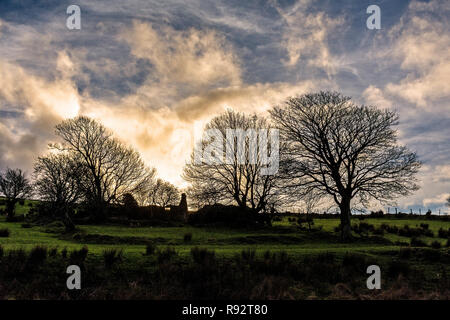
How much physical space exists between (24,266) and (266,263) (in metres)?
8.79

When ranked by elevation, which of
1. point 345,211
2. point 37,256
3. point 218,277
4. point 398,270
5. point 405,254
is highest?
point 345,211

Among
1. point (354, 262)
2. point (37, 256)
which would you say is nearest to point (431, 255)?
point (354, 262)

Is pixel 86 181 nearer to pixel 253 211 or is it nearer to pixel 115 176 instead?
pixel 115 176

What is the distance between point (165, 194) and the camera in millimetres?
64062

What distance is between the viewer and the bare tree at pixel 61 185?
104ft

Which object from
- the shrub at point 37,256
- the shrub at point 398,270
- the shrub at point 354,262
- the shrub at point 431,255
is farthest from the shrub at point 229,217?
the shrub at point 37,256

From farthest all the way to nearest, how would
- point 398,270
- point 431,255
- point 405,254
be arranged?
point 405,254
point 431,255
point 398,270

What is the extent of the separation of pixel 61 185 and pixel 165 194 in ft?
103

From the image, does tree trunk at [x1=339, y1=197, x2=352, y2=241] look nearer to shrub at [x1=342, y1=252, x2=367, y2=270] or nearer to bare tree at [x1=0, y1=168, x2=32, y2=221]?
shrub at [x1=342, y1=252, x2=367, y2=270]

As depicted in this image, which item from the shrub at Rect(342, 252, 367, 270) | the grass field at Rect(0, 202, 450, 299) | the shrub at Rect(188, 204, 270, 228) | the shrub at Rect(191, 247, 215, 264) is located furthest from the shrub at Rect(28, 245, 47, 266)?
the shrub at Rect(188, 204, 270, 228)

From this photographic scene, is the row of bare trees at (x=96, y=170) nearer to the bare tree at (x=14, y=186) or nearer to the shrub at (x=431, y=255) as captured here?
the bare tree at (x=14, y=186)

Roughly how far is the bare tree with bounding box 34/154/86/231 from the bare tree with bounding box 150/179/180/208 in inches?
859

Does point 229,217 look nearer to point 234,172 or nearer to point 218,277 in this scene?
point 234,172

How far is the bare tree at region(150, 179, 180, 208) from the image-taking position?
206 feet
